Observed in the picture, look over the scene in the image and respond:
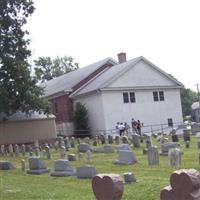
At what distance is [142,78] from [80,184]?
34.1 meters

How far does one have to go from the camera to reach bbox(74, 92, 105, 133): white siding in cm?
4512

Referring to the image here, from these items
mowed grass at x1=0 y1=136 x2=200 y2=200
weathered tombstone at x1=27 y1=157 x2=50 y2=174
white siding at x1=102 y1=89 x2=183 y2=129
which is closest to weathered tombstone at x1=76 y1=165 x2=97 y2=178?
mowed grass at x1=0 y1=136 x2=200 y2=200

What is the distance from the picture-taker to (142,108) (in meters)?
46.6

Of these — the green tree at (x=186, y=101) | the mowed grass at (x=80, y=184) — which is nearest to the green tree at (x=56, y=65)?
the green tree at (x=186, y=101)

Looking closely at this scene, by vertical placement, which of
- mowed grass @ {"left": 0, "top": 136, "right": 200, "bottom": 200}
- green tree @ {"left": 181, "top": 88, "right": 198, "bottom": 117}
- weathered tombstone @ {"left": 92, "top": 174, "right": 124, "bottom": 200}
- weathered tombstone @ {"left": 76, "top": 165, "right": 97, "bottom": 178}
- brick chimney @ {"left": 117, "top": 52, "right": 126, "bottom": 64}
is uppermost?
brick chimney @ {"left": 117, "top": 52, "right": 126, "bottom": 64}

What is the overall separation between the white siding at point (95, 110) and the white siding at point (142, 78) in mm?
2012

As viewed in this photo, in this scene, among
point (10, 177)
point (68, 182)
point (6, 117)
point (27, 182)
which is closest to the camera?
point (68, 182)

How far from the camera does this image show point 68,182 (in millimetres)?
14383

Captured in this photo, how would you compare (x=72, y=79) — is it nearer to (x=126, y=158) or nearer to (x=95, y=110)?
(x=95, y=110)

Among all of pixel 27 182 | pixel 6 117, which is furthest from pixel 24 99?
pixel 27 182

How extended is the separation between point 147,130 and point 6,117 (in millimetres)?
13801

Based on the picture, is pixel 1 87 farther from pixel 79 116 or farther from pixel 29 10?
pixel 79 116

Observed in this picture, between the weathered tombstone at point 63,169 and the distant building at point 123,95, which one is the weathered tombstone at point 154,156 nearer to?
the weathered tombstone at point 63,169

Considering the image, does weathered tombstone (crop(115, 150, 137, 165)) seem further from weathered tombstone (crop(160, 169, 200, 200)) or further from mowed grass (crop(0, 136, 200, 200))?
weathered tombstone (crop(160, 169, 200, 200))
